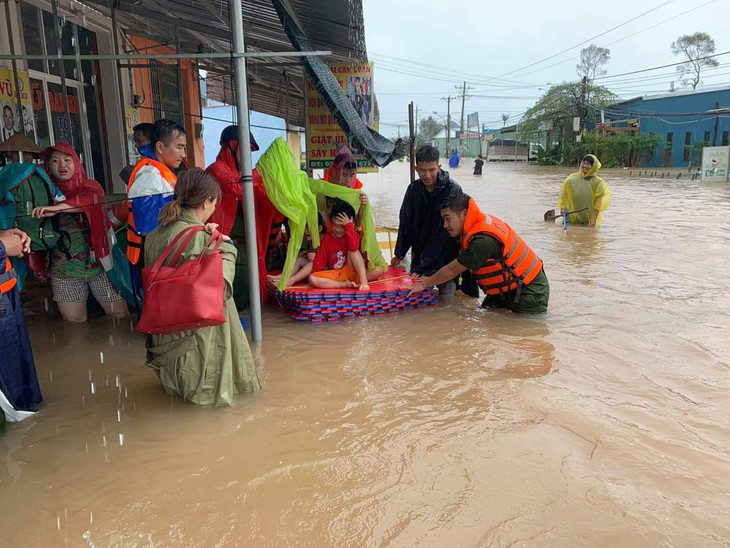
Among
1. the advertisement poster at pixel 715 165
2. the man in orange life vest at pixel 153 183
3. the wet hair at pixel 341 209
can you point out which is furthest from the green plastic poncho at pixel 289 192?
the advertisement poster at pixel 715 165

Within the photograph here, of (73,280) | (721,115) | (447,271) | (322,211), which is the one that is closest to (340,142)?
(322,211)

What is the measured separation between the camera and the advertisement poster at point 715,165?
2131 cm

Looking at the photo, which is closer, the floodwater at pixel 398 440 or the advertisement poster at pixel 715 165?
the floodwater at pixel 398 440

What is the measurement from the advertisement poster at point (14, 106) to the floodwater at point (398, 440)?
100 inches

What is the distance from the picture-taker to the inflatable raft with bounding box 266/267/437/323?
4.83m

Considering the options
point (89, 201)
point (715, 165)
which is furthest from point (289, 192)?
point (715, 165)

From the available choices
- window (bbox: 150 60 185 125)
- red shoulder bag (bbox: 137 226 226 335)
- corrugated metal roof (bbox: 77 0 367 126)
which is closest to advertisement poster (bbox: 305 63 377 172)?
corrugated metal roof (bbox: 77 0 367 126)

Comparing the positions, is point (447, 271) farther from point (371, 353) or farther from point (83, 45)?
point (83, 45)

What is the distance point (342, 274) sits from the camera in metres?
5.20

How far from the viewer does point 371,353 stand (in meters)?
4.20

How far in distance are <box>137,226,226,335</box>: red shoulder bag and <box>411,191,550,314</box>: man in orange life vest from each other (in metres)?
2.41

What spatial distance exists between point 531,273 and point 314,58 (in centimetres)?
302

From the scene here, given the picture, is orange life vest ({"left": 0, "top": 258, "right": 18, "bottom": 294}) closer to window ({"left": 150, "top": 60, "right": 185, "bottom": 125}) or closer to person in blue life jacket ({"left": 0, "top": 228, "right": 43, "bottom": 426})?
person in blue life jacket ({"left": 0, "top": 228, "right": 43, "bottom": 426})

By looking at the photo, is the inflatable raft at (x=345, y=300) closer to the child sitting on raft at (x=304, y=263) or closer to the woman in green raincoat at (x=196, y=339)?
the child sitting on raft at (x=304, y=263)
